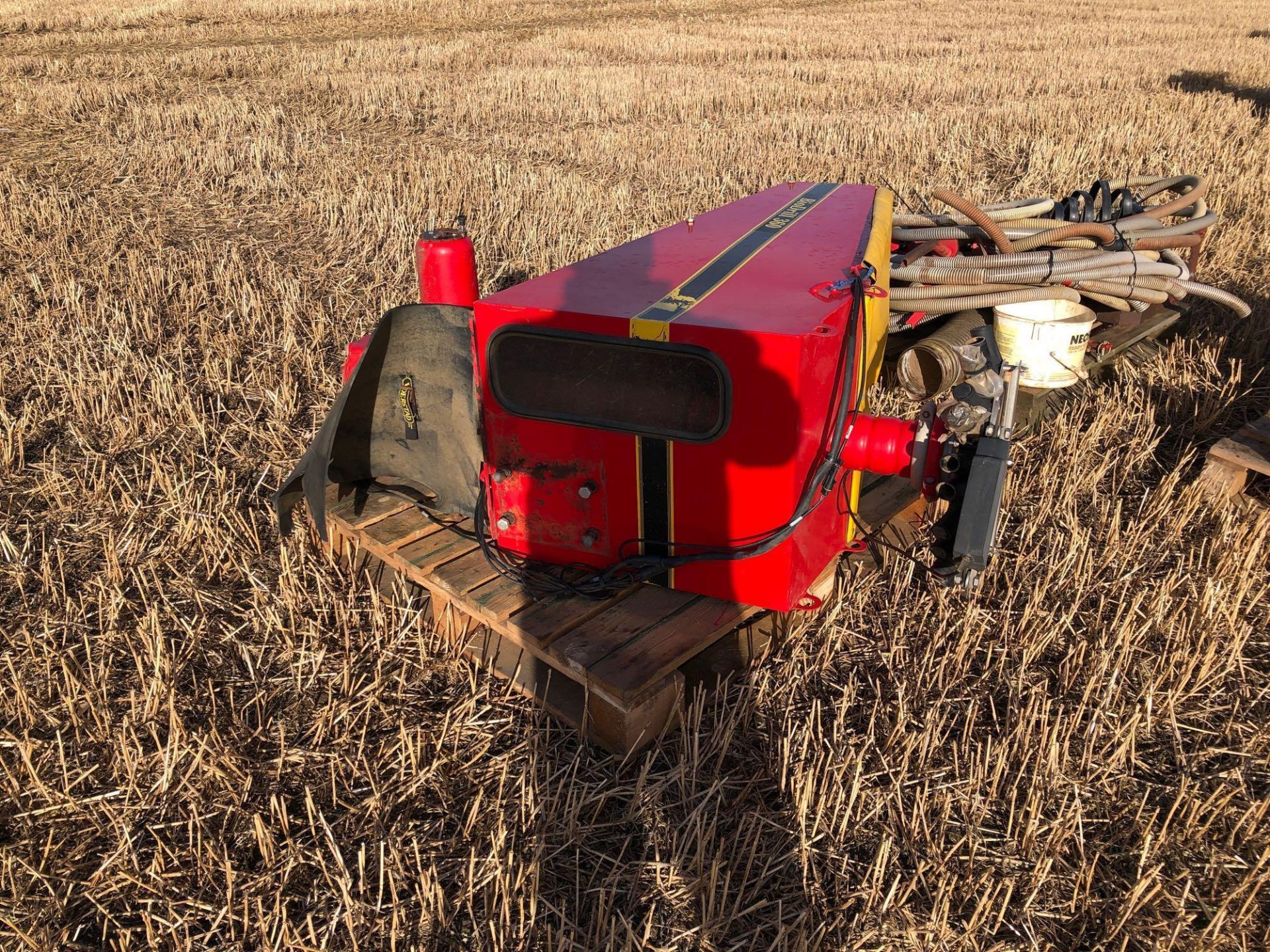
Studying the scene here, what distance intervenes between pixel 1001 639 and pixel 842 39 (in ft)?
50.3

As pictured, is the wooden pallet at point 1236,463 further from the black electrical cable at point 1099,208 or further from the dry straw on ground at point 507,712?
the black electrical cable at point 1099,208

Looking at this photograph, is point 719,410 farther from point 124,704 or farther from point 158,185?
point 158,185

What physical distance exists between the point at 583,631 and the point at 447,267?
160cm

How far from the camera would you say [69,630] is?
295cm

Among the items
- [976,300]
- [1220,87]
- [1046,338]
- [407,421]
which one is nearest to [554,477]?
[407,421]

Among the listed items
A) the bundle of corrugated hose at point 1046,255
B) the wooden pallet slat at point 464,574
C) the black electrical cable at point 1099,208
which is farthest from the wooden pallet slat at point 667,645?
the black electrical cable at point 1099,208

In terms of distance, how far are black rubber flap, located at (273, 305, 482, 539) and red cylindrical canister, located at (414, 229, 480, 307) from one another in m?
0.46

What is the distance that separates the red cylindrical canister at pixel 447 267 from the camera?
3455 mm

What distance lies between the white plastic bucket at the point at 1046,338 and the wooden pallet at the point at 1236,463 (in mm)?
836

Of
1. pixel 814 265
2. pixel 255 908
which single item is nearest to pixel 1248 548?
pixel 814 265

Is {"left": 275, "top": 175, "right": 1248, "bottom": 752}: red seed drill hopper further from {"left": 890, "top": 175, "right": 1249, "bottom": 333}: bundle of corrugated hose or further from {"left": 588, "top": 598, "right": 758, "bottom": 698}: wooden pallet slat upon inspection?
{"left": 890, "top": 175, "right": 1249, "bottom": 333}: bundle of corrugated hose

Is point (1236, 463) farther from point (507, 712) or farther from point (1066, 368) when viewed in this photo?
point (507, 712)

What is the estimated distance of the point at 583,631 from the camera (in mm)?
2648

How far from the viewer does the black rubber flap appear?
2.98 m
